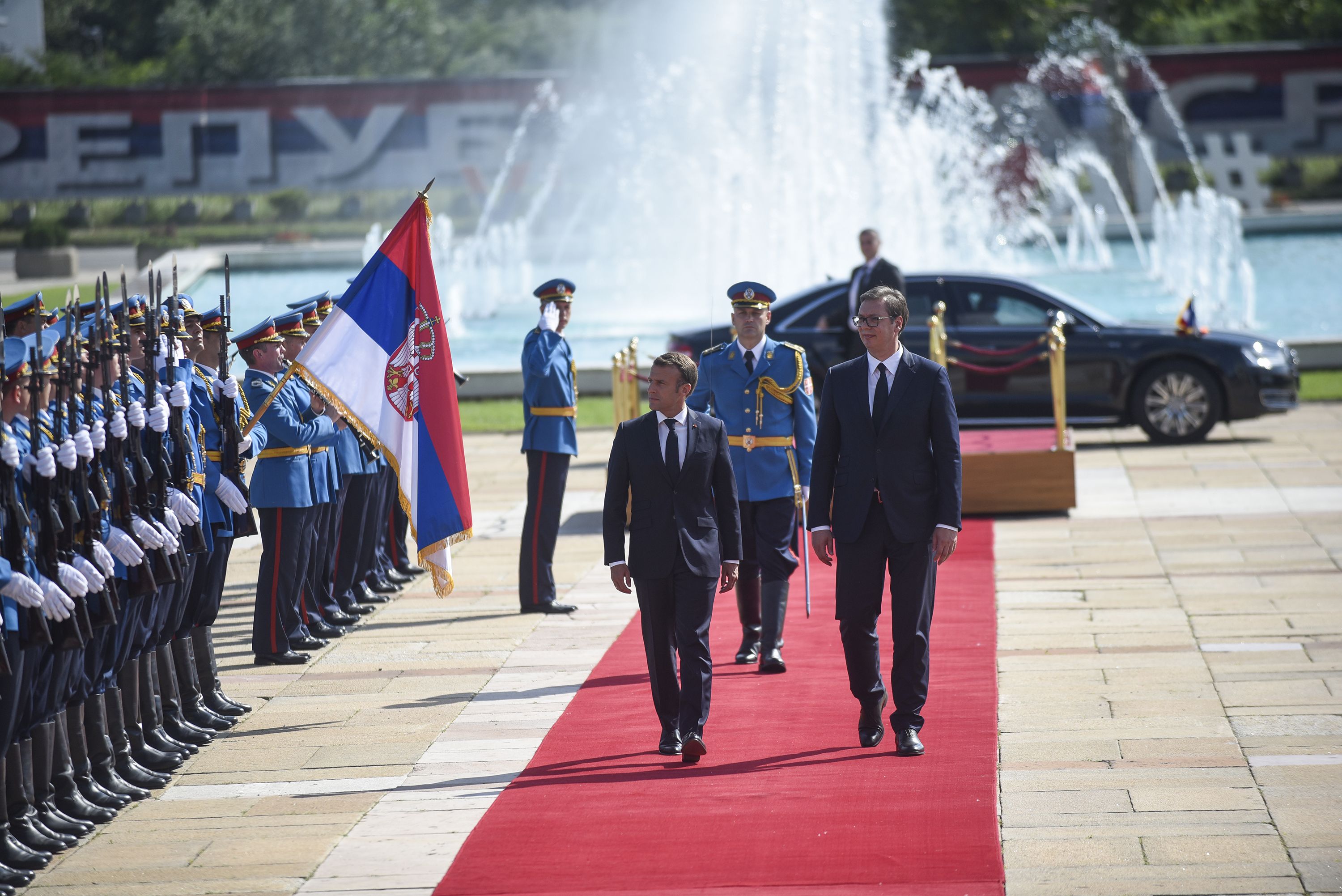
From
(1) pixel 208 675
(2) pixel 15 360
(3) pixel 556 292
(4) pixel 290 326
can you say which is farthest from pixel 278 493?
(2) pixel 15 360

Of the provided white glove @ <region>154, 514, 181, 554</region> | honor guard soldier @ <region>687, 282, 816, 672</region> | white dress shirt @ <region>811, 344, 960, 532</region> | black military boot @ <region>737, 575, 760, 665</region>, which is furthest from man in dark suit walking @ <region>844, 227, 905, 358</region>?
white glove @ <region>154, 514, 181, 554</region>

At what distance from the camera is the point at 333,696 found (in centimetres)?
816

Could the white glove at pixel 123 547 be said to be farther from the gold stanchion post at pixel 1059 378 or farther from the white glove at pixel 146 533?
the gold stanchion post at pixel 1059 378

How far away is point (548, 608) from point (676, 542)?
3.36 m

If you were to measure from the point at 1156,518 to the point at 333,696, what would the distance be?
6636 mm

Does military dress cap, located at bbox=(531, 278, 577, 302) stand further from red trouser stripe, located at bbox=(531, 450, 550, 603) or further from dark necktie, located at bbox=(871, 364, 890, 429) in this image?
dark necktie, located at bbox=(871, 364, 890, 429)

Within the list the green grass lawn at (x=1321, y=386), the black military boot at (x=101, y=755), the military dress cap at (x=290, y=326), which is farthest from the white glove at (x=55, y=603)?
the green grass lawn at (x=1321, y=386)

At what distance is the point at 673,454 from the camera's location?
6.89 meters

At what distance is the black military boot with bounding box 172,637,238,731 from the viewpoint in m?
7.46

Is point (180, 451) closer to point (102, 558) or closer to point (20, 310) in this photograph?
point (20, 310)

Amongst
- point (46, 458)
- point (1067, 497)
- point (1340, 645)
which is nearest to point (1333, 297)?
point (1067, 497)

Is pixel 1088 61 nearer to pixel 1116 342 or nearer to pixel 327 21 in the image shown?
pixel 327 21

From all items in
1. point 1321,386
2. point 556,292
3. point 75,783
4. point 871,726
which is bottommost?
point 871,726

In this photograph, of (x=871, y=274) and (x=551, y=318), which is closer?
(x=551, y=318)
